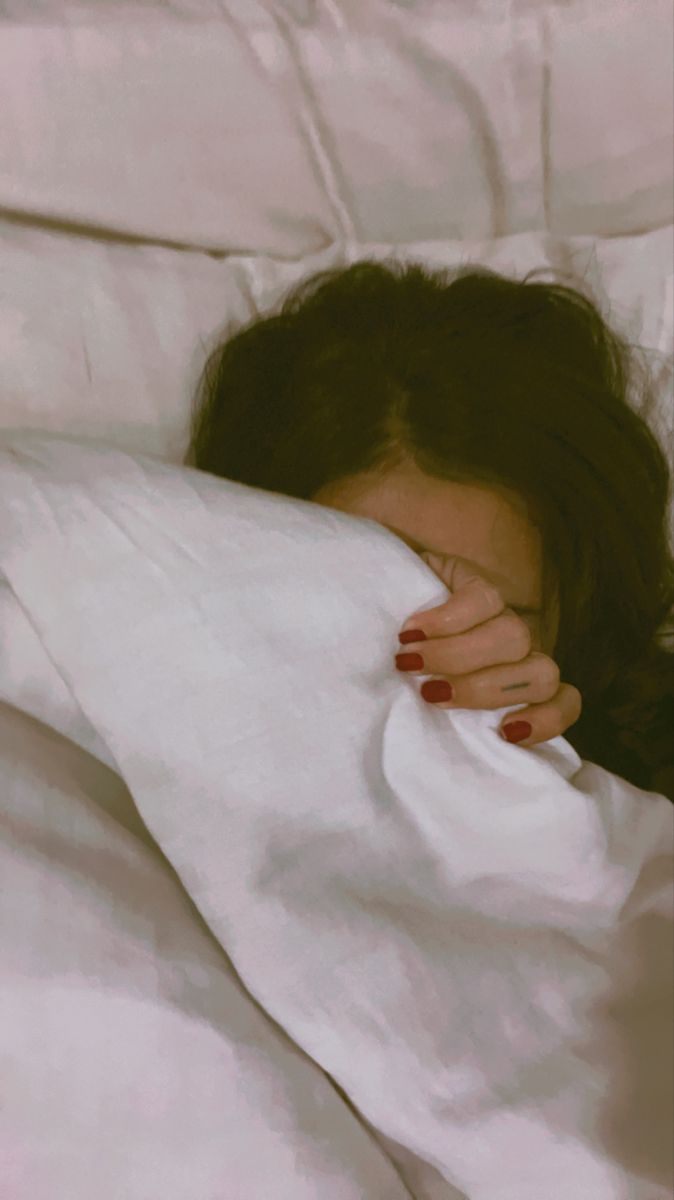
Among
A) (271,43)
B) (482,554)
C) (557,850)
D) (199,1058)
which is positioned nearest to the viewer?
(199,1058)

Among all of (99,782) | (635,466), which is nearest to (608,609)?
(635,466)

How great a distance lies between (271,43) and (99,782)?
0.65m

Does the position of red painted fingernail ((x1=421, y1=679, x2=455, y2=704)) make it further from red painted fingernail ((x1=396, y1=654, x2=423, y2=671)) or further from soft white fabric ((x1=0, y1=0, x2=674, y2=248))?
soft white fabric ((x1=0, y1=0, x2=674, y2=248))

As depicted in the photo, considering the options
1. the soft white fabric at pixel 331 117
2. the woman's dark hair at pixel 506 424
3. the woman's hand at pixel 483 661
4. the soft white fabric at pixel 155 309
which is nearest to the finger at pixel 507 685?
the woman's hand at pixel 483 661

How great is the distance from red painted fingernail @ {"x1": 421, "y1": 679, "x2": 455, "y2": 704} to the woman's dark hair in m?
0.20

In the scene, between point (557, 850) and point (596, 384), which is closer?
point (557, 850)

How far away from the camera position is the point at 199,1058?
0.45m

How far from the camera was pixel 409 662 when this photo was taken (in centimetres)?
57

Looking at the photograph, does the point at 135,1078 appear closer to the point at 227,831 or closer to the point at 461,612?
the point at 227,831

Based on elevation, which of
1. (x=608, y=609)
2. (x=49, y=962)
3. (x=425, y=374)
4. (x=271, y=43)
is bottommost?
(x=608, y=609)

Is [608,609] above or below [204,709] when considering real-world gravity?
below

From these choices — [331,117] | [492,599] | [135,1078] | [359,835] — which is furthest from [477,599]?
[331,117]

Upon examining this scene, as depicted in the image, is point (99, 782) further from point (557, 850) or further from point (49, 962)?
point (557, 850)

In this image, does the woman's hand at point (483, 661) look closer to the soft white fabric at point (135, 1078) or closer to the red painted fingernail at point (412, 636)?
the red painted fingernail at point (412, 636)
